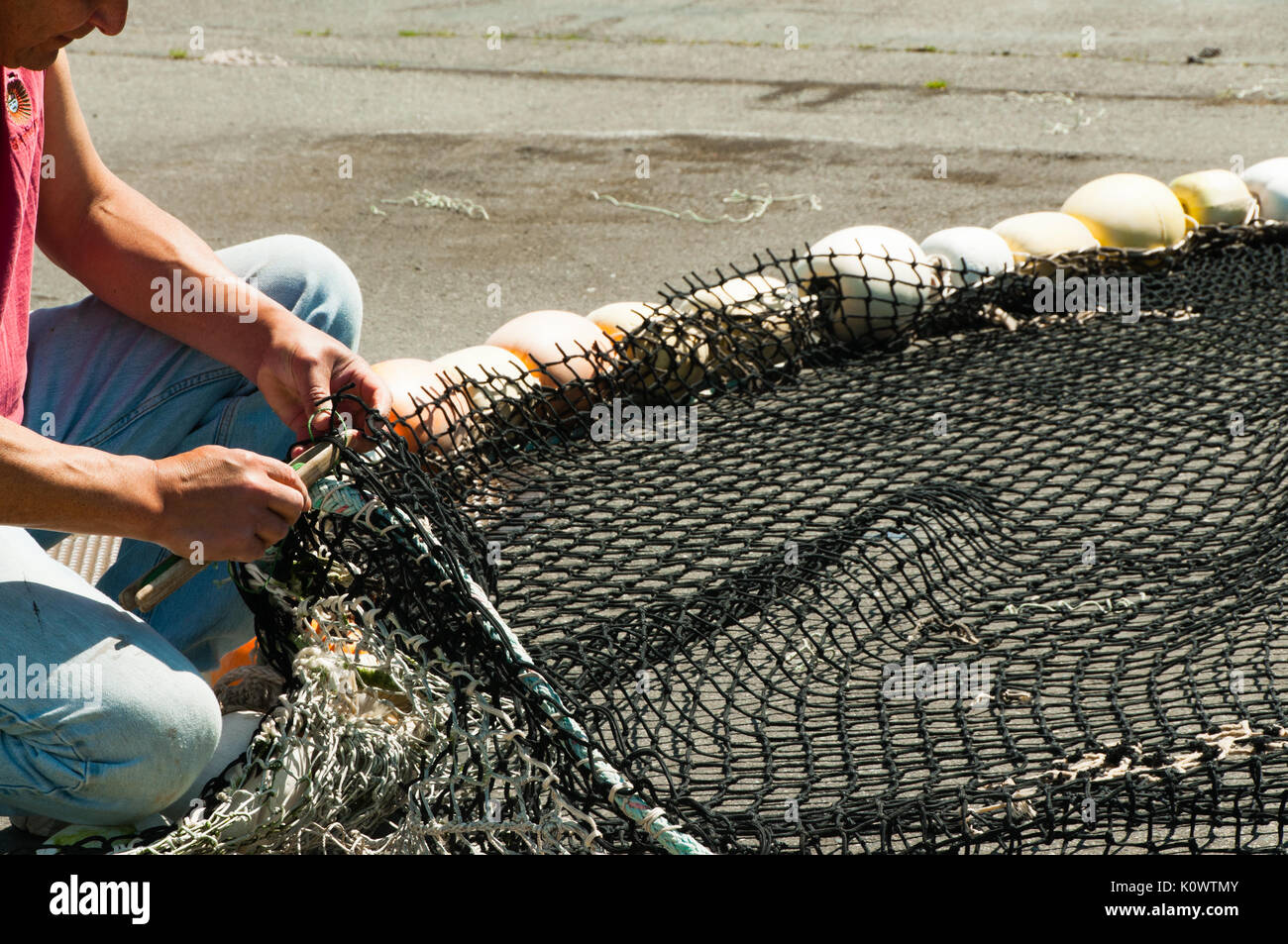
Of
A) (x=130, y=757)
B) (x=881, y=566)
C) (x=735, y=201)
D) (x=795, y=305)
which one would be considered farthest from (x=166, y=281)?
(x=735, y=201)

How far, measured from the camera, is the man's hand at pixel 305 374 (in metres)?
2.36

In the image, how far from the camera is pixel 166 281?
8.27 ft

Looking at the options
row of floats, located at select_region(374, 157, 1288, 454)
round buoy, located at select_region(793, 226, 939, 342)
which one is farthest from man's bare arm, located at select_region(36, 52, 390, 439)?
round buoy, located at select_region(793, 226, 939, 342)

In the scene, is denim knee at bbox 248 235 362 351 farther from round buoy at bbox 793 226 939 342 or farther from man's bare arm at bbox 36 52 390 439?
round buoy at bbox 793 226 939 342

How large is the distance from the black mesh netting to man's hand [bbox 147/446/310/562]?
0.20 meters

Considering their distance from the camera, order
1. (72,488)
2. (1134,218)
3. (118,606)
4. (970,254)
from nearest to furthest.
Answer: (72,488) → (118,606) → (970,254) → (1134,218)

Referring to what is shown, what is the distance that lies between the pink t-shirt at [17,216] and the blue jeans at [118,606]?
190mm

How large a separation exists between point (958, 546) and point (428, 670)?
1.29 m

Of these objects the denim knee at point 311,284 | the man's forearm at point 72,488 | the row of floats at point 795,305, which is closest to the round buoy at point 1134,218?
the row of floats at point 795,305

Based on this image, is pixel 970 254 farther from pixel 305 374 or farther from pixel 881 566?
pixel 305 374

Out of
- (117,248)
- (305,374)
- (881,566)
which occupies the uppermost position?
(117,248)

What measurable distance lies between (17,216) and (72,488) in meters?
0.53

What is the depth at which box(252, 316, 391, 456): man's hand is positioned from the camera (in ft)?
7.74
